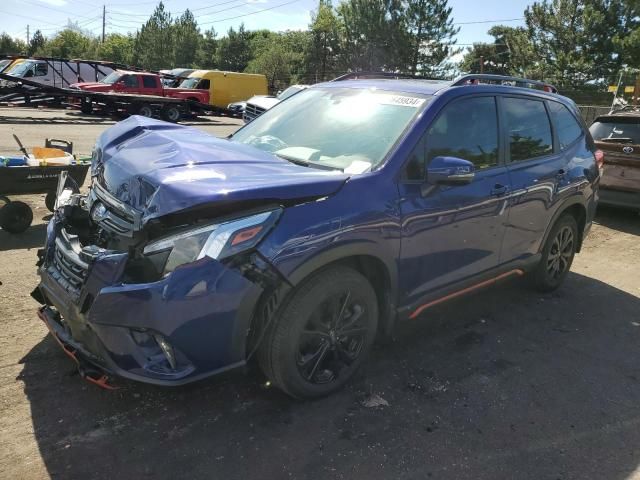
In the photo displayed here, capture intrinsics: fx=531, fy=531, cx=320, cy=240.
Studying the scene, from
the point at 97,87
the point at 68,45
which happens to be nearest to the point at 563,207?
the point at 97,87

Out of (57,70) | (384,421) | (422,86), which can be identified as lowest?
(384,421)

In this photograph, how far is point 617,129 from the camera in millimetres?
8180

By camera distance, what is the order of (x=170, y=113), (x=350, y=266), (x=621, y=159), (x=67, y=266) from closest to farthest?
(x=67, y=266) → (x=350, y=266) → (x=621, y=159) → (x=170, y=113)

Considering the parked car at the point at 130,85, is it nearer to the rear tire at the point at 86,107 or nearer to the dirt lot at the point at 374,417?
the rear tire at the point at 86,107

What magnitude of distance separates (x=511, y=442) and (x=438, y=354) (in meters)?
0.94

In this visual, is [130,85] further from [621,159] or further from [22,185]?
[621,159]

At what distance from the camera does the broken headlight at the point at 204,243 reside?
2.40 metres

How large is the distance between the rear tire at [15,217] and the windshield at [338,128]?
9.59 feet

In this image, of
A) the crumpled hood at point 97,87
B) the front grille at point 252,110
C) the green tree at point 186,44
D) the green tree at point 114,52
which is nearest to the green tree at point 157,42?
the green tree at point 186,44

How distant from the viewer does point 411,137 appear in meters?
3.21

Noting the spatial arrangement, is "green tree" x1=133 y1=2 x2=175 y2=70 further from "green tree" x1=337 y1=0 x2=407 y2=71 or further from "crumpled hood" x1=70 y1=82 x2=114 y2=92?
"crumpled hood" x1=70 y1=82 x2=114 y2=92

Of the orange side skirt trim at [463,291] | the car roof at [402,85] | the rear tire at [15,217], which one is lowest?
the rear tire at [15,217]

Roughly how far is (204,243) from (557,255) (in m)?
3.73

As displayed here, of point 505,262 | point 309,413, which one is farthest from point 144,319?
point 505,262
